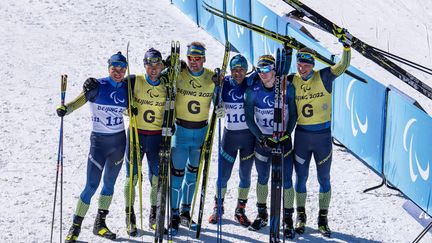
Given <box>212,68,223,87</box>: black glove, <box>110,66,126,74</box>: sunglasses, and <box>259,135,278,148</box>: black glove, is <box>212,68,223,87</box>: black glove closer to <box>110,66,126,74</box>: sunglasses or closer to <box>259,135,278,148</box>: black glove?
<box>259,135,278,148</box>: black glove

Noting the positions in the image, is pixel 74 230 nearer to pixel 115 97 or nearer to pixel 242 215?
pixel 115 97


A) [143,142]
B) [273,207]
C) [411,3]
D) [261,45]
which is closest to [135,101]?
[143,142]

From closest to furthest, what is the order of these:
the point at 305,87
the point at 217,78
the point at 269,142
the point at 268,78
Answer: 1. the point at 269,142
2. the point at 268,78
3. the point at 217,78
4. the point at 305,87

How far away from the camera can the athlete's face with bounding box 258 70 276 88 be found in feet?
34.9

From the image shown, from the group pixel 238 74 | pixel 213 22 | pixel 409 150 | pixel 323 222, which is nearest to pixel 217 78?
pixel 238 74

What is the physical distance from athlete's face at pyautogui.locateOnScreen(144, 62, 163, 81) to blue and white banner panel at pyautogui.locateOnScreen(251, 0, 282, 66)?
17.8ft

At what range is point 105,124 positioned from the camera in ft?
35.3

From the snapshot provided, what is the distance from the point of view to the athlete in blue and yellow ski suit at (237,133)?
1091 centimetres

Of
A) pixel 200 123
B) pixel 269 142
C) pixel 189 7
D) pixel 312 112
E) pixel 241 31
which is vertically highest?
pixel 189 7

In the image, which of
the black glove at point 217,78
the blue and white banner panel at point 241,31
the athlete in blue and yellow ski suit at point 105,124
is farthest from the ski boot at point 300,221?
the blue and white banner panel at point 241,31

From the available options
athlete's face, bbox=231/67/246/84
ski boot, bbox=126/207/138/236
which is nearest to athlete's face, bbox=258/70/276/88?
athlete's face, bbox=231/67/246/84

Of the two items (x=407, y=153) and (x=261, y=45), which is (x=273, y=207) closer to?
(x=407, y=153)

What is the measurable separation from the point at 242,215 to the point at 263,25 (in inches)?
239

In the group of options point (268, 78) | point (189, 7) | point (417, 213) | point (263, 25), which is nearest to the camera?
point (268, 78)
